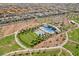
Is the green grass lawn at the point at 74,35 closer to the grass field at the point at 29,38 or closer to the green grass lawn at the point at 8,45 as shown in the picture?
the grass field at the point at 29,38

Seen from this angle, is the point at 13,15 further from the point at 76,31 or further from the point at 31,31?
the point at 76,31

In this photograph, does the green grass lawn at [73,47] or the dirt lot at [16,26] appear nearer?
the green grass lawn at [73,47]

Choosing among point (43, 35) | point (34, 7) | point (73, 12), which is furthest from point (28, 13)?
point (73, 12)

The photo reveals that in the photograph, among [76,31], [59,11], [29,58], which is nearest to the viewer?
[29,58]

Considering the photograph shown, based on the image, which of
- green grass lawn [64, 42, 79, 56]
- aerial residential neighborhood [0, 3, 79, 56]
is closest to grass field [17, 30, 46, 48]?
aerial residential neighborhood [0, 3, 79, 56]

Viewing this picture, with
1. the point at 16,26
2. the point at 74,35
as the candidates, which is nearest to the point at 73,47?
the point at 74,35

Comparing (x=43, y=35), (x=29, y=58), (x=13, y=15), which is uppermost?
(x=13, y=15)

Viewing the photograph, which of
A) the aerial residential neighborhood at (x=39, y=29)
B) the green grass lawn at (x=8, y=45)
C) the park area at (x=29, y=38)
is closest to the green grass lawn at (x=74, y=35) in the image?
the aerial residential neighborhood at (x=39, y=29)
